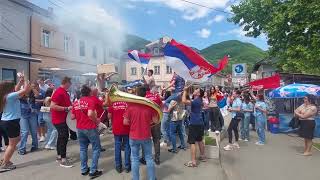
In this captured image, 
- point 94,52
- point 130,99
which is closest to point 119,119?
point 130,99

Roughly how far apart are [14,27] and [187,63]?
1769 centimetres

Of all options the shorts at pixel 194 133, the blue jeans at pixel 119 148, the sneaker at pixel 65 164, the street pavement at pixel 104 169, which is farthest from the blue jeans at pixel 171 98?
the sneaker at pixel 65 164

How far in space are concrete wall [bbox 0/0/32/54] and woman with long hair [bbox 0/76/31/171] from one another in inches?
656

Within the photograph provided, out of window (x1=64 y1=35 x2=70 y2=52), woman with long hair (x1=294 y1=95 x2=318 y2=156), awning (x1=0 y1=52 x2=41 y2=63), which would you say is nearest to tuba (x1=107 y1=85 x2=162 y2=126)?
woman with long hair (x1=294 y1=95 x2=318 y2=156)

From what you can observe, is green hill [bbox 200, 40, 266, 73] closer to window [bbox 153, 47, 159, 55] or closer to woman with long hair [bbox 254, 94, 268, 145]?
window [bbox 153, 47, 159, 55]

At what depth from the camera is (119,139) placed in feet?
23.2

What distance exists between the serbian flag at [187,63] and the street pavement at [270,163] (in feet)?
7.07

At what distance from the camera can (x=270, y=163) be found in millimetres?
8789

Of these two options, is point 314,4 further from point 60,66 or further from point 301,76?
point 60,66

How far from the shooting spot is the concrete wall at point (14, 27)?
74.5 feet

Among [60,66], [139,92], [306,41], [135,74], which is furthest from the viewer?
[135,74]

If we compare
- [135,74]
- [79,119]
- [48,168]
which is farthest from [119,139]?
[135,74]

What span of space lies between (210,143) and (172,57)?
2386 millimetres

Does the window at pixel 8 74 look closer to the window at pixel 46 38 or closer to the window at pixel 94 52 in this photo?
the window at pixel 46 38
